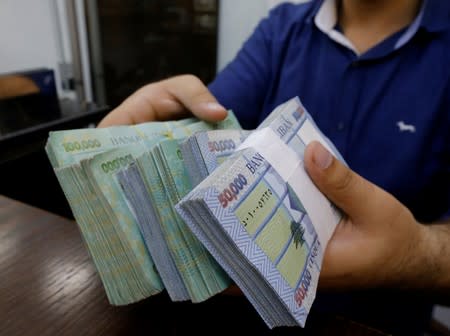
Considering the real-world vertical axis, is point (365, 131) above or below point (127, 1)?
below

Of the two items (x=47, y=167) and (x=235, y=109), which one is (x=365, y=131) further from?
(x=47, y=167)

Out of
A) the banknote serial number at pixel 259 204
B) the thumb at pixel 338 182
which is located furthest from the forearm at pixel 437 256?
the banknote serial number at pixel 259 204

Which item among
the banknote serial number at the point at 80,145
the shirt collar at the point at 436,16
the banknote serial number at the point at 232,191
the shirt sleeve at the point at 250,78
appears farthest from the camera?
the shirt sleeve at the point at 250,78

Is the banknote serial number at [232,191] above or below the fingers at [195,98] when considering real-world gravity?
above

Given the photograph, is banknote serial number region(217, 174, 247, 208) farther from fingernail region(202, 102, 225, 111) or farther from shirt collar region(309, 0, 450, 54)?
shirt collar region(309, 0, 450, 54)

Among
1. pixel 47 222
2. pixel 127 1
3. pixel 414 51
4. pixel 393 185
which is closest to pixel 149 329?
pixel 47 222

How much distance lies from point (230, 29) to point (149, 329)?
1498 millimetres

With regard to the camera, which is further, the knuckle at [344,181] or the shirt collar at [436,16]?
the shirt collar at [436,16]

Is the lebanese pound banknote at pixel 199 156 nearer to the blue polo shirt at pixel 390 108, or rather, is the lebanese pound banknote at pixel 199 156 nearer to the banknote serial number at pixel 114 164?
the banknote serial number at pixel 114 164

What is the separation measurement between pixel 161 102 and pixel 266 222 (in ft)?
1.14

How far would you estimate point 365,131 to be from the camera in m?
0.68

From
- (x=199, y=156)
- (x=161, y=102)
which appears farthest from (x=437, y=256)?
(x=161, y=102)

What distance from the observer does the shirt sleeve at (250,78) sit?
0.78 metres

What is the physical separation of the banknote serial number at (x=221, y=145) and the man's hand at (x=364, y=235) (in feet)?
0.26
